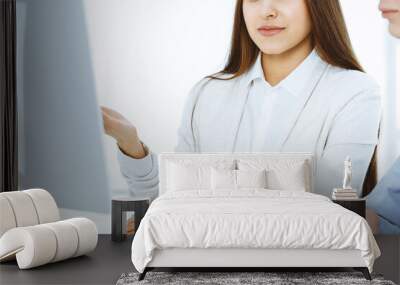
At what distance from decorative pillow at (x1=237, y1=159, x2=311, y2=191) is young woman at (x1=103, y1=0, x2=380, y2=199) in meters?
0.27

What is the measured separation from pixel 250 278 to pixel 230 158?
2.11 metres

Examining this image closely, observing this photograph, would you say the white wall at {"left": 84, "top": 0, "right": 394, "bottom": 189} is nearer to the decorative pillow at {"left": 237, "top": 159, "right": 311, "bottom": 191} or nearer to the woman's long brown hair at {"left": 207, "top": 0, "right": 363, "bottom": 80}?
the woman's long brown hair at {"left": 207, "top": 0, "right": 363, "bottom": 80}

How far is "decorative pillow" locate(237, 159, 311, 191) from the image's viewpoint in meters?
6.39

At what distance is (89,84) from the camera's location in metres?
7.18

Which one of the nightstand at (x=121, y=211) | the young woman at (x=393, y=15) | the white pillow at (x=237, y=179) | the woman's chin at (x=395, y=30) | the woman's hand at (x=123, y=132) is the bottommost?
the nightstand at (x=121, y=211)

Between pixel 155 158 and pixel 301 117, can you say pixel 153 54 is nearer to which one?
pixel 155 158

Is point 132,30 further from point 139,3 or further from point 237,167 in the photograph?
point 237,167

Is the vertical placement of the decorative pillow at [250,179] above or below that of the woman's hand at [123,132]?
below

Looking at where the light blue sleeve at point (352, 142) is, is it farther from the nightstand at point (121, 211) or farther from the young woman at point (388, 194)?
the nightstand at point (121, 211)

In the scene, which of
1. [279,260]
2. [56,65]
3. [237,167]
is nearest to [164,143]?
[237,167]

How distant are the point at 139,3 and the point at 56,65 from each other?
1.11m

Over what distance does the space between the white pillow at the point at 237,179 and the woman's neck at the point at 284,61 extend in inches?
44.5

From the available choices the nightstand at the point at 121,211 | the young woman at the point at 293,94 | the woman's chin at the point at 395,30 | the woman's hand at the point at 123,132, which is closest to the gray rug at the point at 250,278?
the nightstand at the point at 121,211

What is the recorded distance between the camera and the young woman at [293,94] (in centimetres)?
681
